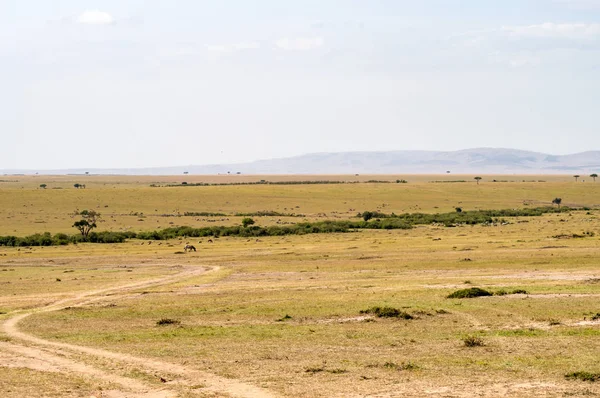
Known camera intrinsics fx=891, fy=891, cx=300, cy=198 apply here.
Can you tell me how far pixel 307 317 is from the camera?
26266 mm

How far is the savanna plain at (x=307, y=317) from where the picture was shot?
17.1m

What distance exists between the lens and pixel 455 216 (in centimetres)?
9038

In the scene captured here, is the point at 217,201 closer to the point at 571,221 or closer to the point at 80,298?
the point at 571,221

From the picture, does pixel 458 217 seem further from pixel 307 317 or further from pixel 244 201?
pixel 307 317

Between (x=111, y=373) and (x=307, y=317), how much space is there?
9107 mm

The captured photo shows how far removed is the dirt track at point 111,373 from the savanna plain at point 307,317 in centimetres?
5

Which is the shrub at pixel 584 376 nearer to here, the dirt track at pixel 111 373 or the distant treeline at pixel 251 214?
the dirt track at pixel 111 373

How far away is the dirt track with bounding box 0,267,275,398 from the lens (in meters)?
16.3

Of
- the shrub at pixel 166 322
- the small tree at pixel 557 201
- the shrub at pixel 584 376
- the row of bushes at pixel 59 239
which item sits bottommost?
the row of bushes at pixel 59 239

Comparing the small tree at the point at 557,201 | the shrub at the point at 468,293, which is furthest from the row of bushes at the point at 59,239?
the small tree at the point at 557,201

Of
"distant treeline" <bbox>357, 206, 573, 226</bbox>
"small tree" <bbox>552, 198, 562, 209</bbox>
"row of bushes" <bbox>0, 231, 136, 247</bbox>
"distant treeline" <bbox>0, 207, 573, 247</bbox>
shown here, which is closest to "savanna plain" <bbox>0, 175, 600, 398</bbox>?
"row of bushes" <bbox>0, 231, 136, 247</bbox>

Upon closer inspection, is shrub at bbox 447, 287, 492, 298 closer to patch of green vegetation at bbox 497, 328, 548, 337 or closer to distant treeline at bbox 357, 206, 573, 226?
patch of green vegetation at bbox 497, 328, 548, 337

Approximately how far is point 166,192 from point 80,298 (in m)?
94.3

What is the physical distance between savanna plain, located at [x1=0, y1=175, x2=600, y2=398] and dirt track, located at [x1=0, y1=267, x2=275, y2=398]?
0.05 metres
